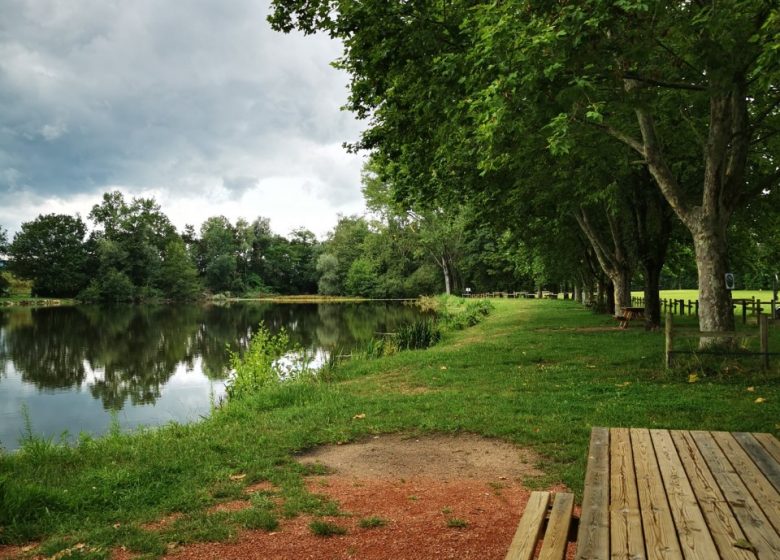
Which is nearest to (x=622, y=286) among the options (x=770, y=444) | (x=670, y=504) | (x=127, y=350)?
(x=770, y=444)

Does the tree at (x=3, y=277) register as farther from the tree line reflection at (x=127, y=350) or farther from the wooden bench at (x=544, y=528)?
the wooden bench at (x=544, y=528)

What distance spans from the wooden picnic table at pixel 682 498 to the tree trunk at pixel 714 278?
771 cm

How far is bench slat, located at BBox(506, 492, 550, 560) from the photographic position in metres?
2.70

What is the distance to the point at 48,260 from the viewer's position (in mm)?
81875

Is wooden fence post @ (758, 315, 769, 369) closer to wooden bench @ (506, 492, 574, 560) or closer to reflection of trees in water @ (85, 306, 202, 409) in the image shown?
wooden bench @ (506, 492, 574, 560)

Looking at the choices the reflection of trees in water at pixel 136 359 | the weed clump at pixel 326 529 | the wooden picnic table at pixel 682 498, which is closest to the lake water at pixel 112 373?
the reflection of trees in water at pixel 136 359

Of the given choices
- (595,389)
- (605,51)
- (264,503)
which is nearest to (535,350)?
(595,389)

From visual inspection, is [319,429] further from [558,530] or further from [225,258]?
[225,258]

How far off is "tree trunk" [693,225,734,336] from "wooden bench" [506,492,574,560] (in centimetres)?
878

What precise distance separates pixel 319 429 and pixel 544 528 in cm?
500

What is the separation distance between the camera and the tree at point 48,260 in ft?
266

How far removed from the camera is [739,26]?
316 inches

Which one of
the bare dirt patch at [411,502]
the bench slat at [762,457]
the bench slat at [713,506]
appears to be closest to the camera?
the bench slat at [713,506]


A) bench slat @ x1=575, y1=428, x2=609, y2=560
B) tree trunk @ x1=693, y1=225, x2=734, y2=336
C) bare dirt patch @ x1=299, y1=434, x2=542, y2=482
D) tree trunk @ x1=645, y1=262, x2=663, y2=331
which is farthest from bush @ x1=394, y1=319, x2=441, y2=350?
bench slat @ x1=575, y1=428, x2=609, y2=560
